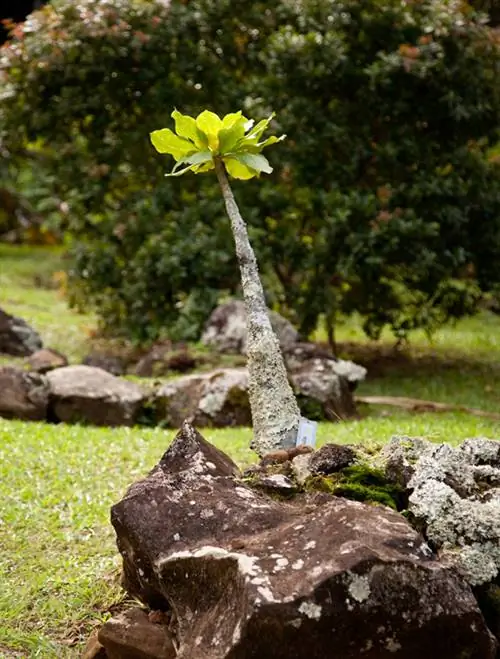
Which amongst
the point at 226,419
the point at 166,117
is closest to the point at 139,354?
the point at 166,117

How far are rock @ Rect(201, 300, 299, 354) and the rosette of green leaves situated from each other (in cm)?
522

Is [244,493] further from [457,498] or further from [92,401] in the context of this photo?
[92,401]

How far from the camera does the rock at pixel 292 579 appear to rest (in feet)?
9.70

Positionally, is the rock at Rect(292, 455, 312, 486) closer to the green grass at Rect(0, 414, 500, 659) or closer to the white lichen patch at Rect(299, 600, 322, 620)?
the green grass at Rect(0, 414, 500, 659)

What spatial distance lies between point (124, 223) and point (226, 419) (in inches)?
161

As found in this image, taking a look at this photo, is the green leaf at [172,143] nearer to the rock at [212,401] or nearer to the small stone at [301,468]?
the small stone at [301,468]

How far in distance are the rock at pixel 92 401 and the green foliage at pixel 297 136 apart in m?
2.34

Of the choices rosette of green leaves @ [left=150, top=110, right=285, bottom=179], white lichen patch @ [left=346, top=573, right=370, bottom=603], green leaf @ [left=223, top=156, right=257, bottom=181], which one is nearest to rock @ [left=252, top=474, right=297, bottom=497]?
white lichen patch @ [left=346, top=573, right=370, bottom=603]

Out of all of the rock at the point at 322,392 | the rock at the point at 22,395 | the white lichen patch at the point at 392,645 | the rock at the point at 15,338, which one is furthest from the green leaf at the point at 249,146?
the rock at the point at 15,338

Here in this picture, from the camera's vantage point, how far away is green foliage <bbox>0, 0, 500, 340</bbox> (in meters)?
10.3

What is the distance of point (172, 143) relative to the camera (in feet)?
14.0

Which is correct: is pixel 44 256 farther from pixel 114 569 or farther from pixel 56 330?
pixel 114 569

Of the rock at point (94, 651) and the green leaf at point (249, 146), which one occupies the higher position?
the green leaf at point (249, 146)

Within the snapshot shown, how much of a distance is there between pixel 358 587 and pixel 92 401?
5.39m
